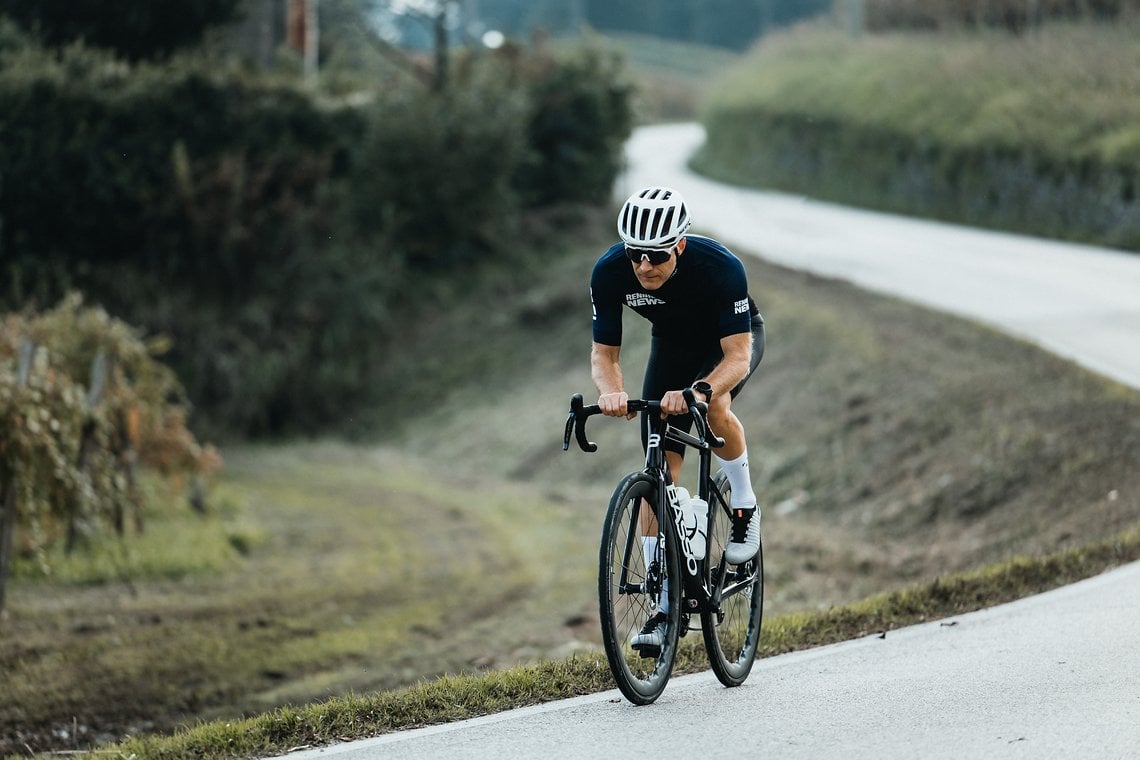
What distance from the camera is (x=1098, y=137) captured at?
26.2 metres

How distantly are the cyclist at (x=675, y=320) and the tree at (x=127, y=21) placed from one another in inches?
776

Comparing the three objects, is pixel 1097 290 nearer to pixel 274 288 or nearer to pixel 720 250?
pixel 274 288

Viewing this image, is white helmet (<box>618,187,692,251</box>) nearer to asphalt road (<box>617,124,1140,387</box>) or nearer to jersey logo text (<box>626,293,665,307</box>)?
jersey logo text (<box>626,293,665,307</box>)

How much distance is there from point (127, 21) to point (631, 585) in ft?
70.8

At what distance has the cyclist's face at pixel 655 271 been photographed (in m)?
6.52

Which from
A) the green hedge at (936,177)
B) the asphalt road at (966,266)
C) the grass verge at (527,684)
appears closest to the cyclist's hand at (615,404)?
the grass verge at (527,684)

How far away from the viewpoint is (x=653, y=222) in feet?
20.9

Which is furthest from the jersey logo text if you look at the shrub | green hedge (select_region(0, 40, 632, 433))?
green hedge (select_region(0, 40, 632, 433))

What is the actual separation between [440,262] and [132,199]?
6.23 metres

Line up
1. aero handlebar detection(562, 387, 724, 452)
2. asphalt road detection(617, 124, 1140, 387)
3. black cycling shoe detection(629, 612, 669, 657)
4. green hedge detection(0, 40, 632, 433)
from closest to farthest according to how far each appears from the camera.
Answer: aero handlebar detection(562, 387, 724, 452) → black cycling shoe detection(629, 612, 669, 657) → asphalt road detection(617, 124, 1140, 387) → green hedge detection(0, 40, 632, 433)

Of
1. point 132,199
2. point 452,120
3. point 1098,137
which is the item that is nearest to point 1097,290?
point 1098,137

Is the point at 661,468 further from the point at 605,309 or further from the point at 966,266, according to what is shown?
the point at 966,266

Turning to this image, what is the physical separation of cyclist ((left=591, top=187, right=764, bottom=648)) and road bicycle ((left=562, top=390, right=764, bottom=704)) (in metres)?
0.06

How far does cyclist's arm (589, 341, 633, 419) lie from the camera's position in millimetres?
6371
